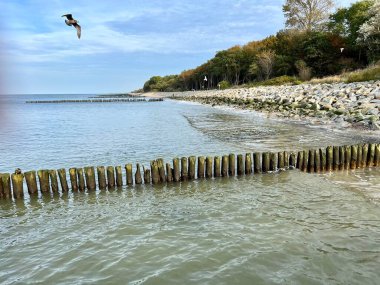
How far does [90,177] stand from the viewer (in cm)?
1036

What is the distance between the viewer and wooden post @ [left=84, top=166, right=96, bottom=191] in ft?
33.9

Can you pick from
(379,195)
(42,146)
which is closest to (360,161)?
(379,195)

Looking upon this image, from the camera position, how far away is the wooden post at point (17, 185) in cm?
966

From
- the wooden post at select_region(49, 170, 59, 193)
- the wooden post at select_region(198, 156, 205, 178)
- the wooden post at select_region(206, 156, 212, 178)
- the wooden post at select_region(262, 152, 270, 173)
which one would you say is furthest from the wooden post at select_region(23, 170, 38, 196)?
the wooden post at select_region(262, 152, 270, 173)

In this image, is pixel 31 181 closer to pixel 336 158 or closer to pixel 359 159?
pixel 336 158

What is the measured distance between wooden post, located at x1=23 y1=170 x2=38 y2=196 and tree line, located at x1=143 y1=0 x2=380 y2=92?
5074cm

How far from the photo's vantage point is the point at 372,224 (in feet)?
23.4

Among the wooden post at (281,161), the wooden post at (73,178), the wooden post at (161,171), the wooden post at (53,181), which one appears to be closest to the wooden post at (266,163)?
the wooden post at (281,161)

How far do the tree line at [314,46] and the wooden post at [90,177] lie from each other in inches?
1950

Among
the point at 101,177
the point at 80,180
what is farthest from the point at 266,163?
the point at 80,180

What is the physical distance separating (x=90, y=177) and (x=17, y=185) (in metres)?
1.93

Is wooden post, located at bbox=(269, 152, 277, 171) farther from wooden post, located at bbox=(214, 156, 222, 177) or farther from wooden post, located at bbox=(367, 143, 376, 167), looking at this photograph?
wooden post, located at bbox=(367, 143, 376, 167)

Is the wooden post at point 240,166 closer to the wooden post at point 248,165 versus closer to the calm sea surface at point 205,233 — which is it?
the wooden post at point 248,165

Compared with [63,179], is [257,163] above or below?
below
